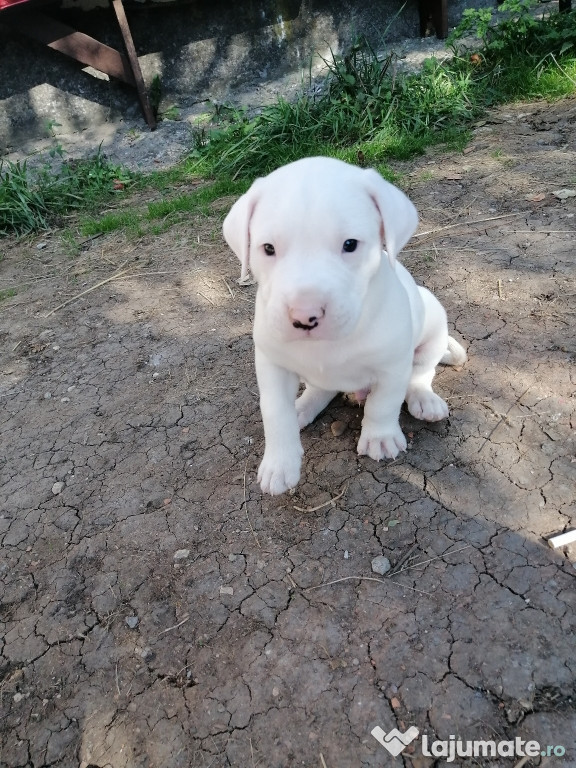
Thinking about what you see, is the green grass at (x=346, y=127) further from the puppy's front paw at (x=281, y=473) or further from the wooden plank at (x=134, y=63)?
the puppy's front paw at (x=281, y=473)

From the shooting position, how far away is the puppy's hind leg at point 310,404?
9.23 ft

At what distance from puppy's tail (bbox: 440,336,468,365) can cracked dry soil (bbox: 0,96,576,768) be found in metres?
0.06

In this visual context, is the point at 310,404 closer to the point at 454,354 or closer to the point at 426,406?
the point at 426,406

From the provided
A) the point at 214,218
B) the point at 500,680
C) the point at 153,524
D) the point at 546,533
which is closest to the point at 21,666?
the point at 153,524

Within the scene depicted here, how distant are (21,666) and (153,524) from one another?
0.69 meters

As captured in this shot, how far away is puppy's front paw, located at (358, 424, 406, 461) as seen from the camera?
2539 millimetres

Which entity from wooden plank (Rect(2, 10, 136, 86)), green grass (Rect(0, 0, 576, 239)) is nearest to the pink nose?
green grass (Rect(0, 0, 576, 239))

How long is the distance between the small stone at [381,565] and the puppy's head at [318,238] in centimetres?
88

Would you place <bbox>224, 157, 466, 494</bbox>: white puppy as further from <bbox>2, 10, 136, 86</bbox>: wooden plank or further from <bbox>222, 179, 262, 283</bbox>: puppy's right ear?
<bbox>2, 10, 136, 86</bbox>: wooden plank

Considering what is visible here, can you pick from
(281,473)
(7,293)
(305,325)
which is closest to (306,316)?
(305,325)

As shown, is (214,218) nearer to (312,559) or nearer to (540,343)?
(540,343)

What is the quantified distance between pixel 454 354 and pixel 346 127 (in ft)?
Answer: 12.1

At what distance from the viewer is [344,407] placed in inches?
115

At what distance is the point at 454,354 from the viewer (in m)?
2.97
